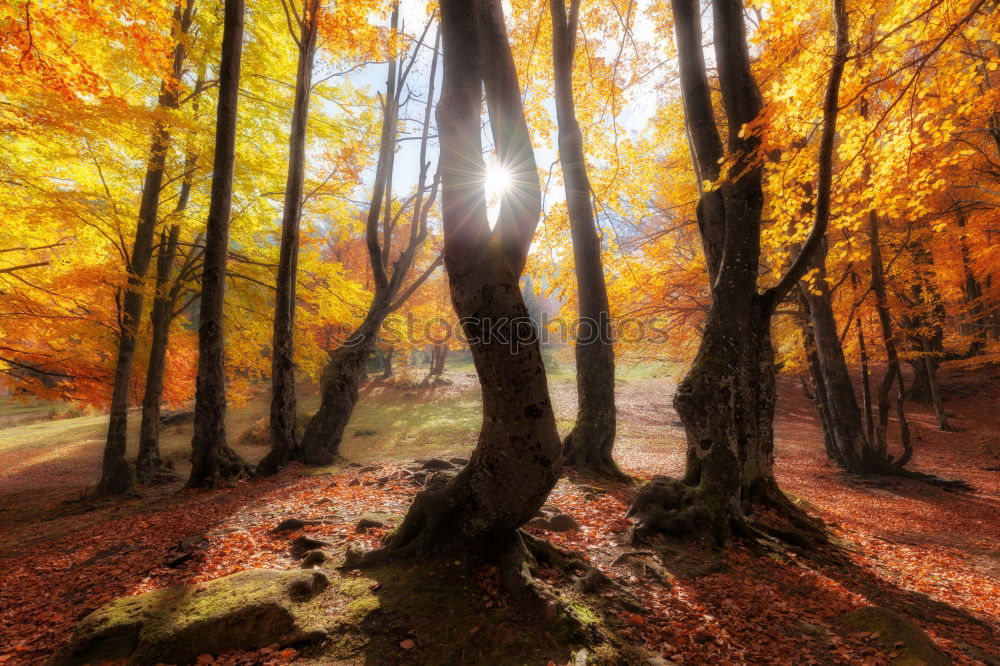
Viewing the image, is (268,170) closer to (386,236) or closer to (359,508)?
(386,236)

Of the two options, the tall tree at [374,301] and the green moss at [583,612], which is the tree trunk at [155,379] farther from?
the green moss at [583,612]

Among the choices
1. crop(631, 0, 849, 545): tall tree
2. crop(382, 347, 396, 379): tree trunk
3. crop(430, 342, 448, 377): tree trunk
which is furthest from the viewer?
crop(430, 342, 448, 377): tree trunk

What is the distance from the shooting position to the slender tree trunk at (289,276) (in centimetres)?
896

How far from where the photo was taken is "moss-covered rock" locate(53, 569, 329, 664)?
2609 mm

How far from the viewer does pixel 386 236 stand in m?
11.6

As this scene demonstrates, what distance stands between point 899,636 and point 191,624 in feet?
16.1

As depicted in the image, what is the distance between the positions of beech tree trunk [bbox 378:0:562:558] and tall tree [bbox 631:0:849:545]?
7.89 ft

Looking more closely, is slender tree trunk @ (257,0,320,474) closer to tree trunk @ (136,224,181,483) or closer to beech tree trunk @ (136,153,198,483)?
beech tree trunk @ (136,153,198,483)

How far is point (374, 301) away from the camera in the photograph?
10.7m

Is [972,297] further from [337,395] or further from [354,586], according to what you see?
[354,586]

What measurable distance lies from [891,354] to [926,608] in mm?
7826

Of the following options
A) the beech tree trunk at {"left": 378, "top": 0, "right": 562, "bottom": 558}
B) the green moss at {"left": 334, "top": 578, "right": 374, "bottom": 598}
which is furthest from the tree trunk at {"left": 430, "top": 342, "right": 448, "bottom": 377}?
the green moss at {"left": 334, "top": 578, "right": 374, "bottom": 598}

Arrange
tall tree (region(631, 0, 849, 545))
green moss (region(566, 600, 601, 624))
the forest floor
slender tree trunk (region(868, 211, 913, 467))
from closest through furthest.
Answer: the forest floor
green moss (region(566, 600, 601, 624))
tall tree (region(631, 0, 849, 545))
slender tree trunk (region(868, 211, 913, 467))

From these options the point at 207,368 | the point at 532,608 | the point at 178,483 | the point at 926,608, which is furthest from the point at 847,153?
the point at 178,483
